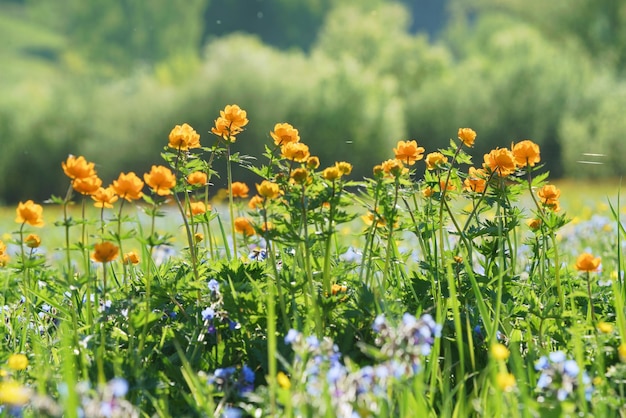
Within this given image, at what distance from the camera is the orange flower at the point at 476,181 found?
2240mm

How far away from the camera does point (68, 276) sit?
71.8 inches

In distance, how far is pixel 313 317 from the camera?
197 centimetres

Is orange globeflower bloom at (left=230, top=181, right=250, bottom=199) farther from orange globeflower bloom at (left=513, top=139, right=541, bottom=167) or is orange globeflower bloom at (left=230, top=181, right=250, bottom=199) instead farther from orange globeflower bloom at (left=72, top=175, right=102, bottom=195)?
orange globeflower bloom at (left=513, top=139, right=541, bottom=167)

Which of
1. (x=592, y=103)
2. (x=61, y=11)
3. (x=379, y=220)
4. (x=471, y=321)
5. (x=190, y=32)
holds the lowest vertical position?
(x=471, y=321)

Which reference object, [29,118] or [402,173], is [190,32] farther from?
[402,173]

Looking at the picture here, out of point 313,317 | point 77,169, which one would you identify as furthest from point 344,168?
point 77,169

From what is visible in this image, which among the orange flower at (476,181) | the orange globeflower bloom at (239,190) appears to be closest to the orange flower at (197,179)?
the orange globeflower bloom at (239,190)

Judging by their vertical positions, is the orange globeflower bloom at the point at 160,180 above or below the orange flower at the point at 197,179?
below

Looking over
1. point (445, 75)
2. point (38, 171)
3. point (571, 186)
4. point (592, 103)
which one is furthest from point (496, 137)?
point (38, 171)

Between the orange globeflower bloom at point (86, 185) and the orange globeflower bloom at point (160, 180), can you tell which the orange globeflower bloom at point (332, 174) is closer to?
the orange globeflower bloom at point (160, 180)

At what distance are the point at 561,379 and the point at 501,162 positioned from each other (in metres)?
0.73

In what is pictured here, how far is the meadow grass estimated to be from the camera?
1576 millimetres

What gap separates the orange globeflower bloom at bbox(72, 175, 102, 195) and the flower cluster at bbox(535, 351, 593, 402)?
3.56 ft

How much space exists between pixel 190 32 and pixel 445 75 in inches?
817
